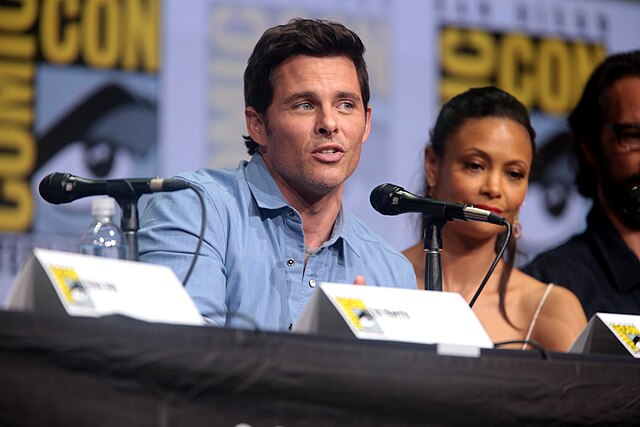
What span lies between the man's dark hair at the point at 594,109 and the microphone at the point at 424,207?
1.63 m

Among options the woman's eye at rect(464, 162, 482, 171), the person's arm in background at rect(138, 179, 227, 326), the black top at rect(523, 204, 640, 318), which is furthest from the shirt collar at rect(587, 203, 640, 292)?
the person's arm in background at rect(138, 179, 227, 326)

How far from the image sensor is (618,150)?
3.48 meters

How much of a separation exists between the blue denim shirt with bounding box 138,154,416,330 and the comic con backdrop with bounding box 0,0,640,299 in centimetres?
96

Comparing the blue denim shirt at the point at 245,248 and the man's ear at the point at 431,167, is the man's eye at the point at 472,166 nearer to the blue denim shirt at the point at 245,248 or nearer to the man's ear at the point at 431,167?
the man's ear at the point at 431,167

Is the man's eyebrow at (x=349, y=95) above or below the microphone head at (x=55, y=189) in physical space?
above

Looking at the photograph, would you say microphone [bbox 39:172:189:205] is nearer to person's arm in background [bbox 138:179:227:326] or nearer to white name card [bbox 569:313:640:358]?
person's arm in background [bbox 138:179:227:326]

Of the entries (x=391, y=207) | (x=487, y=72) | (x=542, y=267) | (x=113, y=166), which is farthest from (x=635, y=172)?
(x=113, y=166)

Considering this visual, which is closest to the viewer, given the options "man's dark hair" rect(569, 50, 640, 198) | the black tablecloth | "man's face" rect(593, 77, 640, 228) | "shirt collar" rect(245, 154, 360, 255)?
the black tablecloth

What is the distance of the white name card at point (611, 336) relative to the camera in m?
1.93

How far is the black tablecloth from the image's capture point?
1.34 metres

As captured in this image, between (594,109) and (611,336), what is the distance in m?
1.89

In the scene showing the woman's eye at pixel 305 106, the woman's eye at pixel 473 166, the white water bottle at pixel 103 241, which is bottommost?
the white water bottle at pixel 103 241

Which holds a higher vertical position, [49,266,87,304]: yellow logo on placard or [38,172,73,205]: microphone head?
[38,172,73,205]: microphone head

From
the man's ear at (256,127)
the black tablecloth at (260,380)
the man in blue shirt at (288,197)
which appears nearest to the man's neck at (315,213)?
the man in blue shirt at (288,197)
